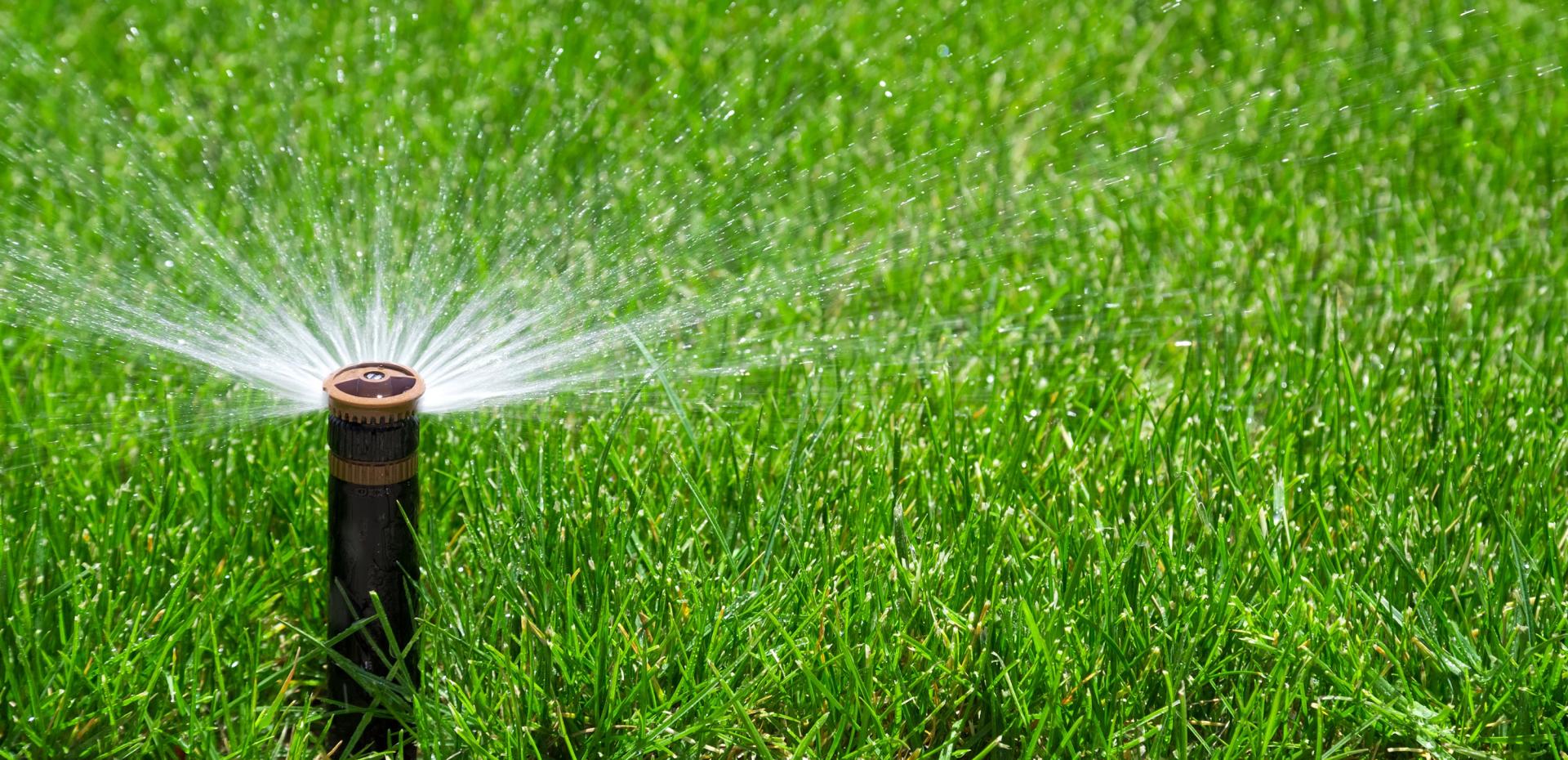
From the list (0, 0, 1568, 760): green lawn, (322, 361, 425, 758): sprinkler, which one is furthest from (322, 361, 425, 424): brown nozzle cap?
(0, 0, 1568, 760): green lawn

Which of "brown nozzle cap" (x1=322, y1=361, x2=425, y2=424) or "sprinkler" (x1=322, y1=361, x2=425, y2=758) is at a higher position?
"brown nozzle cap" (x1=322, y1=361, x2=425, y2=424)

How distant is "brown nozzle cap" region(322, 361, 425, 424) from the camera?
72.7 inches

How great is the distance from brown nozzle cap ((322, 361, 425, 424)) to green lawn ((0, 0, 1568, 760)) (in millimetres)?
336

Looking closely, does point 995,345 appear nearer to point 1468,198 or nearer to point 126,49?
point 1468,198

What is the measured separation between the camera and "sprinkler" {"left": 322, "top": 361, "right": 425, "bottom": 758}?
1.88 m

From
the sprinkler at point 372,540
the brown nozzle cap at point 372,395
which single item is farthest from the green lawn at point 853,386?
the brown nozzle cap at point 372,395

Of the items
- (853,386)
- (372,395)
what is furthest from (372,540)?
(853,386)

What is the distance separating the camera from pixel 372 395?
186 centimetres

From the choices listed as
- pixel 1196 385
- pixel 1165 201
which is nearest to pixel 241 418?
pixel 1196 385

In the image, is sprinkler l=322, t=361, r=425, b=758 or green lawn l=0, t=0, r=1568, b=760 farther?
green lawn l=0, t=0, r=1568, b=760

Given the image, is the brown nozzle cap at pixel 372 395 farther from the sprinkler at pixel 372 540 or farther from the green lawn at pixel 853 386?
the green lawn at pixel 853 386

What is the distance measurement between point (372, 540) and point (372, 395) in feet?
0.76

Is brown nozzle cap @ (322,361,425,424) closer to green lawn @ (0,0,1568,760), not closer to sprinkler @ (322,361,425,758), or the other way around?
sprinkler @ (322,361,425,758)

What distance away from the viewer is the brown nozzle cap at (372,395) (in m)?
1.85
